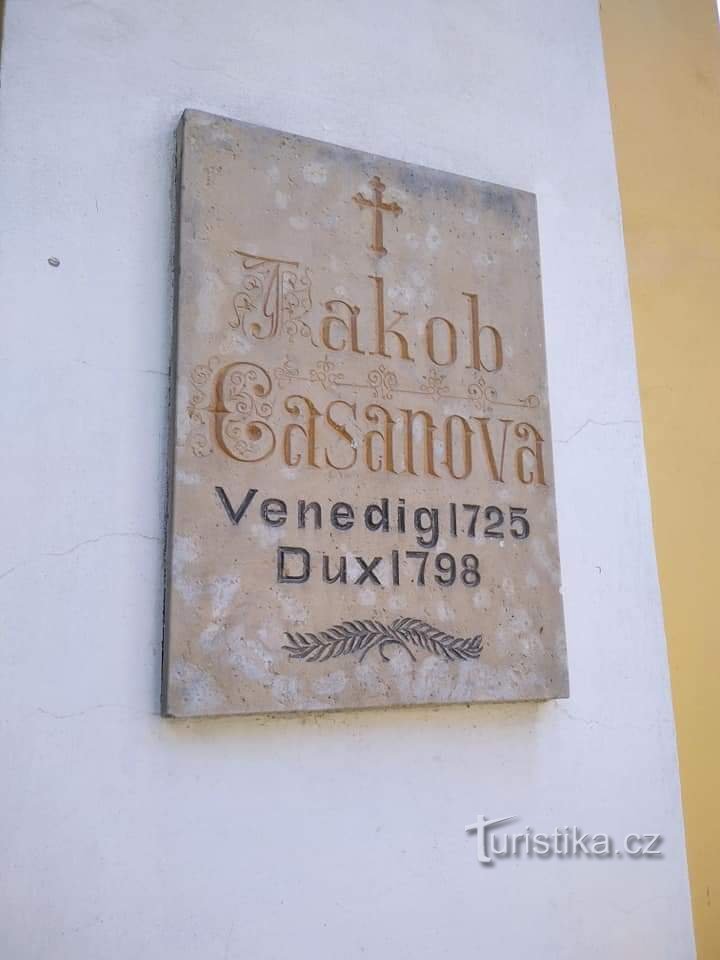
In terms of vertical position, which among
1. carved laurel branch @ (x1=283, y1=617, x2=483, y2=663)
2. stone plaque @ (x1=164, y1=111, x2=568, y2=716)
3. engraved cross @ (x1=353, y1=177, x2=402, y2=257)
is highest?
engraved cross @ (x1=353, y1=177, x2=402, y2=257)

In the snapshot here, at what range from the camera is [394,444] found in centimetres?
202

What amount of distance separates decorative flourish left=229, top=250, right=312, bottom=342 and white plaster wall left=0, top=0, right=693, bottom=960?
0.54ft

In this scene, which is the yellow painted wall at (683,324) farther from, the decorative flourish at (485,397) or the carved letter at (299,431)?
the carved letter at (299,431)

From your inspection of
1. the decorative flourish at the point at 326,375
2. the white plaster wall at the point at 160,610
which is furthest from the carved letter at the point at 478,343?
the decorative flourish at the point at 326,375

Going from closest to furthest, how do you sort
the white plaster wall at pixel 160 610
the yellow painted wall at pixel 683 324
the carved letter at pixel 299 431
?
the white plaster wall at pixel 160 610, the carved letter at pixel 299 431, the yellow painted wall at pixel 683 324

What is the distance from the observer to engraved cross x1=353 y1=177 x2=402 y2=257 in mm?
2102

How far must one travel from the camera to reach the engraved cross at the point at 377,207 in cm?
210

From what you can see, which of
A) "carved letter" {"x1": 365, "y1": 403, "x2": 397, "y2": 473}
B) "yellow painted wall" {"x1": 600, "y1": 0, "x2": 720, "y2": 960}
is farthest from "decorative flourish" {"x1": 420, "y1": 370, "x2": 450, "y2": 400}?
→ "yellow painted wall" {"x1": 600, "y1": 0, "x2": 720, "y2": 960}

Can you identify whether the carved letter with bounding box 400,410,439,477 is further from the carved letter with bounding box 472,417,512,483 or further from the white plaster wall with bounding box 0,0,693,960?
the white plaster wall with bounding box 0,0,693,960

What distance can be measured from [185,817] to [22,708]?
36 centimetres

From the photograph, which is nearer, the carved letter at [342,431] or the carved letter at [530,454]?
the carved letter at [342,431]

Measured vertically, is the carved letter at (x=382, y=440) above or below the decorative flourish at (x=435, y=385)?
below

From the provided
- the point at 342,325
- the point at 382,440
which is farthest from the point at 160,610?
the point at 342,325

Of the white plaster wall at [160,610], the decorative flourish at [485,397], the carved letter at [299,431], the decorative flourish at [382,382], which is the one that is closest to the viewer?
the white plaster wall at [160,610]
